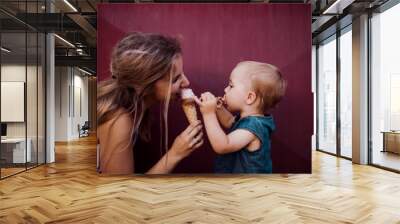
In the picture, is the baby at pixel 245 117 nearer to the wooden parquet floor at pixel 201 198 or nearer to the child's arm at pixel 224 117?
the child's arm at pixel 224 117

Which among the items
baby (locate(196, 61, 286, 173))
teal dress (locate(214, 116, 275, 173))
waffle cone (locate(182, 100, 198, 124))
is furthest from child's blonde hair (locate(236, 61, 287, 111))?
waffle cone (locate(182, 100, 198, 124))

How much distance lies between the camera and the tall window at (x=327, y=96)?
34.6 feet

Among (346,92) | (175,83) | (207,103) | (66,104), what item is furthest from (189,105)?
(66,104)

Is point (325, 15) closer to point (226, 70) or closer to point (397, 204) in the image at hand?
point (226, 70)

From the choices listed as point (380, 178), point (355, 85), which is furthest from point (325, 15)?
point (380, 178)

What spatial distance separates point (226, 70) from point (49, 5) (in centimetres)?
435

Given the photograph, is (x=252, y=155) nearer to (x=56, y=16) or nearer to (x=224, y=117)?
(x=224, y=117)

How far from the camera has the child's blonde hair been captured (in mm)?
6844

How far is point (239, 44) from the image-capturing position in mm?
7023

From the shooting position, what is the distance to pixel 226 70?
275 inches

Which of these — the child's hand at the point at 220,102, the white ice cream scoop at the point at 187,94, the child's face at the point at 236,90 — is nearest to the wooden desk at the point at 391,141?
the child's face at the point at 236,90

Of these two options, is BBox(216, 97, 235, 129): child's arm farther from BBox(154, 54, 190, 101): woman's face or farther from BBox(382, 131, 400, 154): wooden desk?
BBox(382, 131, 400, 154): wooden desk

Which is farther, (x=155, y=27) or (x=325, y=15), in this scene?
(x=325, y=15)

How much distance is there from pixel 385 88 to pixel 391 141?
1064 millimetres
